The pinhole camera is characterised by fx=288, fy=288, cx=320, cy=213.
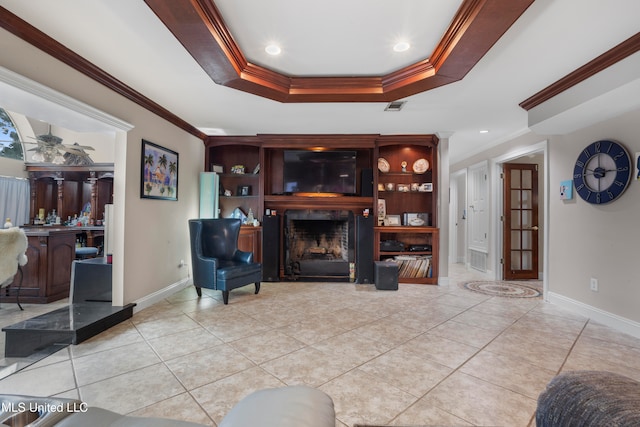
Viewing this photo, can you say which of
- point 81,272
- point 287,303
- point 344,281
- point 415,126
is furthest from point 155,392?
point 415,126

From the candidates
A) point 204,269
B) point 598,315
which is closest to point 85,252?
point 204,269

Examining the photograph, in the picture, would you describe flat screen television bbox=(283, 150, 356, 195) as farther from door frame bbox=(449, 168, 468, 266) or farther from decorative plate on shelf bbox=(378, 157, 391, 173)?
door frame bbox=(449, 168, 468, 266)

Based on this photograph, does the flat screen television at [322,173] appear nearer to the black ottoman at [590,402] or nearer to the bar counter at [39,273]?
the bar counter at [39,273]

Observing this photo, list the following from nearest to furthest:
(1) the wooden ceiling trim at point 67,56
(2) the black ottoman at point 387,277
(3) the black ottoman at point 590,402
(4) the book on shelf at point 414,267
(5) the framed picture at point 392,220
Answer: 1. (3) the black ottoman at point 590,402
2. (1) the wooden ceiling trim at point 67,56
3. (2) the black ottoman at point 387,277
4. (4) the book on shelf at point 414,267
5. (5) the framed picture at point 392,220

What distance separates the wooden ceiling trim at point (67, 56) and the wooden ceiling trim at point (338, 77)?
1.00 m

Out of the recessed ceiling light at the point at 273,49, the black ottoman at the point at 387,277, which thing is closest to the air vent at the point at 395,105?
the recessed ceiling light at the point at 273,49

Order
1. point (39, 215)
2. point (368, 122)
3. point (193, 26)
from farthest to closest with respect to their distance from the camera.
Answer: point (39, 215)
point (368, 122)
point (193, 26)

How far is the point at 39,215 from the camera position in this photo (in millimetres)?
5258

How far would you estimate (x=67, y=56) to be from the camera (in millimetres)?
2283

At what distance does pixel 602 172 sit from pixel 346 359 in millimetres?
3183

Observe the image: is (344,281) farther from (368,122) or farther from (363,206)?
(368,122)

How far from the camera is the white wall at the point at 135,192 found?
2149 millimetres

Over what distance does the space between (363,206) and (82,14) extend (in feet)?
12.7

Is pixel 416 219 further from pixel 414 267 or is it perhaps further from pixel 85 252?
pixel 85 252
